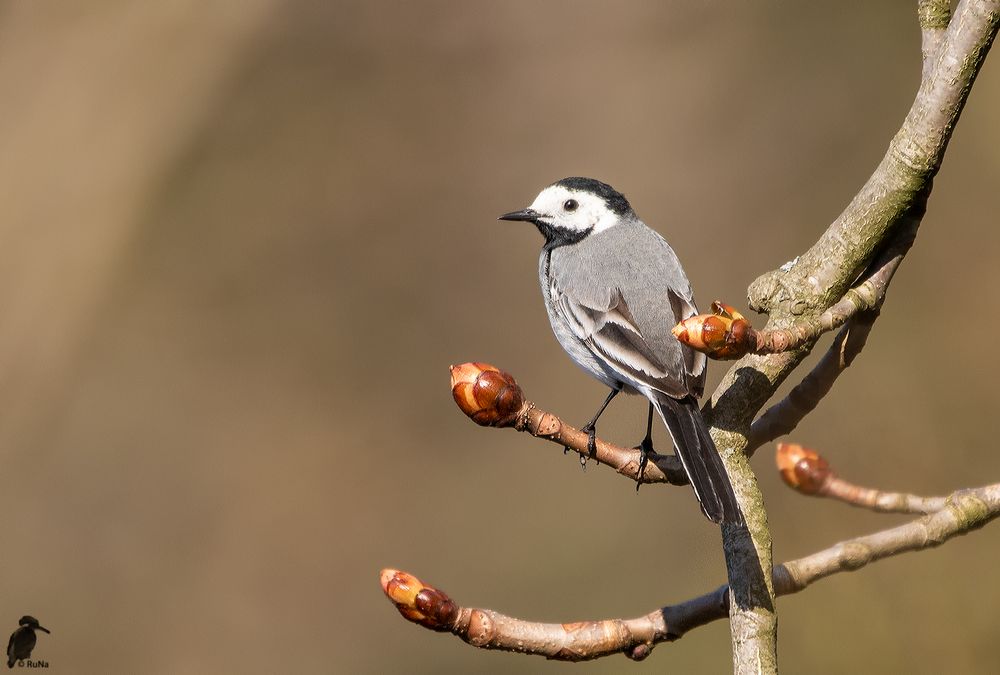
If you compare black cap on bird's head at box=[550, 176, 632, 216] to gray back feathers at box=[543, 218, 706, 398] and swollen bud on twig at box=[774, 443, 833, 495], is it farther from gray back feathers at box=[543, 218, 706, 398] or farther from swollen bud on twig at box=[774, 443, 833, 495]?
swollen bud on twig at box=[774, 443, 833, 495]

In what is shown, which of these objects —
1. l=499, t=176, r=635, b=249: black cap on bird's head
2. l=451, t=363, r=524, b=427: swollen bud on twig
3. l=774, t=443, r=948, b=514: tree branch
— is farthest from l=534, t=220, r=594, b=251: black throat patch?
l=451, t=363, r=524, b=427: swollen bud on twig

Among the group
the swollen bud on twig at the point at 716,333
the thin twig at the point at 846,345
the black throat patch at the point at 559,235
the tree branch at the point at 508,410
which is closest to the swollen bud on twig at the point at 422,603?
the tree branch at the point at 508,410

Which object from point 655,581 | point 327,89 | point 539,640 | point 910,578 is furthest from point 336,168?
point 539,640

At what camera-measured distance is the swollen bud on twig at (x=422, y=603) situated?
87.3 inches

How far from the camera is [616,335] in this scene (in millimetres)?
3684

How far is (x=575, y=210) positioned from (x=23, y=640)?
3891mm

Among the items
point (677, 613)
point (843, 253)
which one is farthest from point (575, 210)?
point (677, 613)

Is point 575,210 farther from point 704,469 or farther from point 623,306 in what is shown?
point 704,469

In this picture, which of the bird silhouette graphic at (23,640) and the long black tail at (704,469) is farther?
the bird silhouette graphic at (23,640)

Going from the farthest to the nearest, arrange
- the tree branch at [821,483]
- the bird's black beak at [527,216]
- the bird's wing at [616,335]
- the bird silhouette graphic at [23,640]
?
the bird silhouette graphic at [23,640] → the bird's black beak at [527,216] → the bird's wing at [616,335] → the tree branch at [821,483]

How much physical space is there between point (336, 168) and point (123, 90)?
1.58m

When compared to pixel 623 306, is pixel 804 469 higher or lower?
lower

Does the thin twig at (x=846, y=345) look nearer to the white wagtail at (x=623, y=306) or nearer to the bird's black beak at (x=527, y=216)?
the white wagtail at (x=623, y=306)

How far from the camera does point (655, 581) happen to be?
5652 mm
